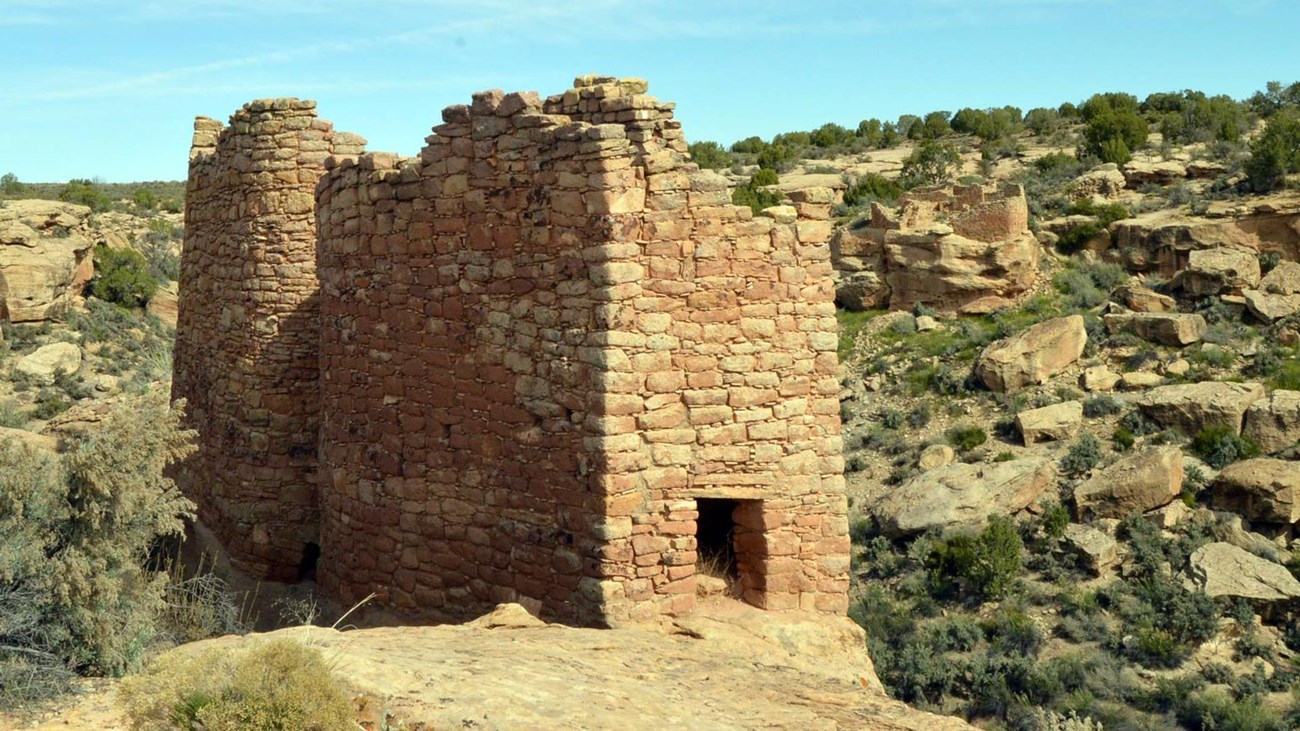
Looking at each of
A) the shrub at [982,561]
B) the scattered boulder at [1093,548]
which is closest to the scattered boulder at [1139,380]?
the scattered boulder at [1093,548]

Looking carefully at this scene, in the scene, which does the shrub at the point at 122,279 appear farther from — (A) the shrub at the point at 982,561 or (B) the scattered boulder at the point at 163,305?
(A) the shrub at the point at 982,561

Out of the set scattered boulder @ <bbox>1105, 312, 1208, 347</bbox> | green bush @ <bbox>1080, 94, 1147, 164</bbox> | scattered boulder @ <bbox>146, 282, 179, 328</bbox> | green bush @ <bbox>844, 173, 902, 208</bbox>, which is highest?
green bush @ <bbox>1080, 94, 1147, 164</bbox>

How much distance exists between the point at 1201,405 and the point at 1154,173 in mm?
13151

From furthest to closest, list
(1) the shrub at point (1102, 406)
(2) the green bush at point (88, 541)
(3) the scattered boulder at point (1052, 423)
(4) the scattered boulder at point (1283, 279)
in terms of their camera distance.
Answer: (4) the scattered boulder at point (1283, 279)
(1) the shrub at point (1102, 406)
(3) the scattered boulder at point (1052, 423)
(2) the green bush at point (88, 541)

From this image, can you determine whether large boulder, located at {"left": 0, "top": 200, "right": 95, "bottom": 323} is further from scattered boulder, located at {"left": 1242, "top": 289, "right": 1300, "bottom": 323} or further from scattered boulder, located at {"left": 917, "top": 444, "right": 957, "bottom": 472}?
scattered boulder, located at {"left": 1242, "top": 289, "right": 1300, "bottom": 323}

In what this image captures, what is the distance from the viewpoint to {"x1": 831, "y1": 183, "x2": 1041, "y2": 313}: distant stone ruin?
97.3 feet

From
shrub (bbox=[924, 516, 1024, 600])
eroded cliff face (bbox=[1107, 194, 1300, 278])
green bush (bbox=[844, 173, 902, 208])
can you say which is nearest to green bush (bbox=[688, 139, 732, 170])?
green bush (bbox=[844, 173, 902, 208])

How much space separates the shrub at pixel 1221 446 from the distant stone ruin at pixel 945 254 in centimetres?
803

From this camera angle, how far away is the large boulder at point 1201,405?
22469mm

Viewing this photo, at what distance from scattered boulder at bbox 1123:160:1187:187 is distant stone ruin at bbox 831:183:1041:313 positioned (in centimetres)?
493

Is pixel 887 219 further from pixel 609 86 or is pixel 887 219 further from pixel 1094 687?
pixel 609 86

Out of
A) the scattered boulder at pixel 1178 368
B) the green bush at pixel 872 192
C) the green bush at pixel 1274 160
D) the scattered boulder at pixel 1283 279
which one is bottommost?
the scattered boulder at pixel 1178 368

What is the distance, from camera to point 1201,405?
22.6 meters

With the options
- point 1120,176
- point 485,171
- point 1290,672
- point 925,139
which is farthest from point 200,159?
→ point 925,139
